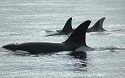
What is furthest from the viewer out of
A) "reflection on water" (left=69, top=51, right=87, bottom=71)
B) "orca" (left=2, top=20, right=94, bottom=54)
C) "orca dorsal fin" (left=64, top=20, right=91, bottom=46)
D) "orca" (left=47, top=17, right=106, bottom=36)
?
"orca" (left=47, top=17, right=106, bottom=36)

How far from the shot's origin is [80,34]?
2928 centimetres

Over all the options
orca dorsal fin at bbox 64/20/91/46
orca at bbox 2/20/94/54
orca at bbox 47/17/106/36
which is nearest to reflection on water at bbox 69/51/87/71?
orca at bbox 2/20/94/54

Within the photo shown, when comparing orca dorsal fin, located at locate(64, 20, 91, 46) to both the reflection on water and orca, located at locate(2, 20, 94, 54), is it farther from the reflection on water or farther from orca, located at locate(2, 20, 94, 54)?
the reflection on water

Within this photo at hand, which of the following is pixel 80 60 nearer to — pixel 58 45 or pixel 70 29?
pixel 58 45

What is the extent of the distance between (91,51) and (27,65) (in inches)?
217

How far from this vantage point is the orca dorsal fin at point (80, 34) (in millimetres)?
29234

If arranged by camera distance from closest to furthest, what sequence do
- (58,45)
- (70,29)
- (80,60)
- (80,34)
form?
1. (80,60)
2. (80,34)
3. (58,45)
4. (70,29)

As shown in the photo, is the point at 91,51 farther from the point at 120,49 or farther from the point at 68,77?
the point at 68,77

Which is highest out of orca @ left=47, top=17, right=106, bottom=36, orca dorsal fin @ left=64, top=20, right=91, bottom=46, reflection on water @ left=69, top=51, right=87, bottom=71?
orca dorsal fin @ left=64, top=20, right=91, bottom=46

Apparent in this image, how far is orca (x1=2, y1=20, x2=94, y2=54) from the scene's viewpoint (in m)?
28.8

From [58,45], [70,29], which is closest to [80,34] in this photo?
[58,45]

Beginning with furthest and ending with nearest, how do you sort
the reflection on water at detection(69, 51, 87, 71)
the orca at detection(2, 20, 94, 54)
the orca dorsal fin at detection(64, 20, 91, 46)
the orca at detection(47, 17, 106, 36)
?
1. the orca at detection(47, 17, 106, 36)
2. the orca dorsal fin at detection(64, 20, 91, 46)
3. the orca at detection(2, 20, 94, 54)
4. the reflection on water at detection(69, 51, 87, 71)

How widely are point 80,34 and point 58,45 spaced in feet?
4.49

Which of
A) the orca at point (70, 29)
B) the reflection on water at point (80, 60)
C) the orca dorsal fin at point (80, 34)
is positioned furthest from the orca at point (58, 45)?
the orca at point (70, 29)
